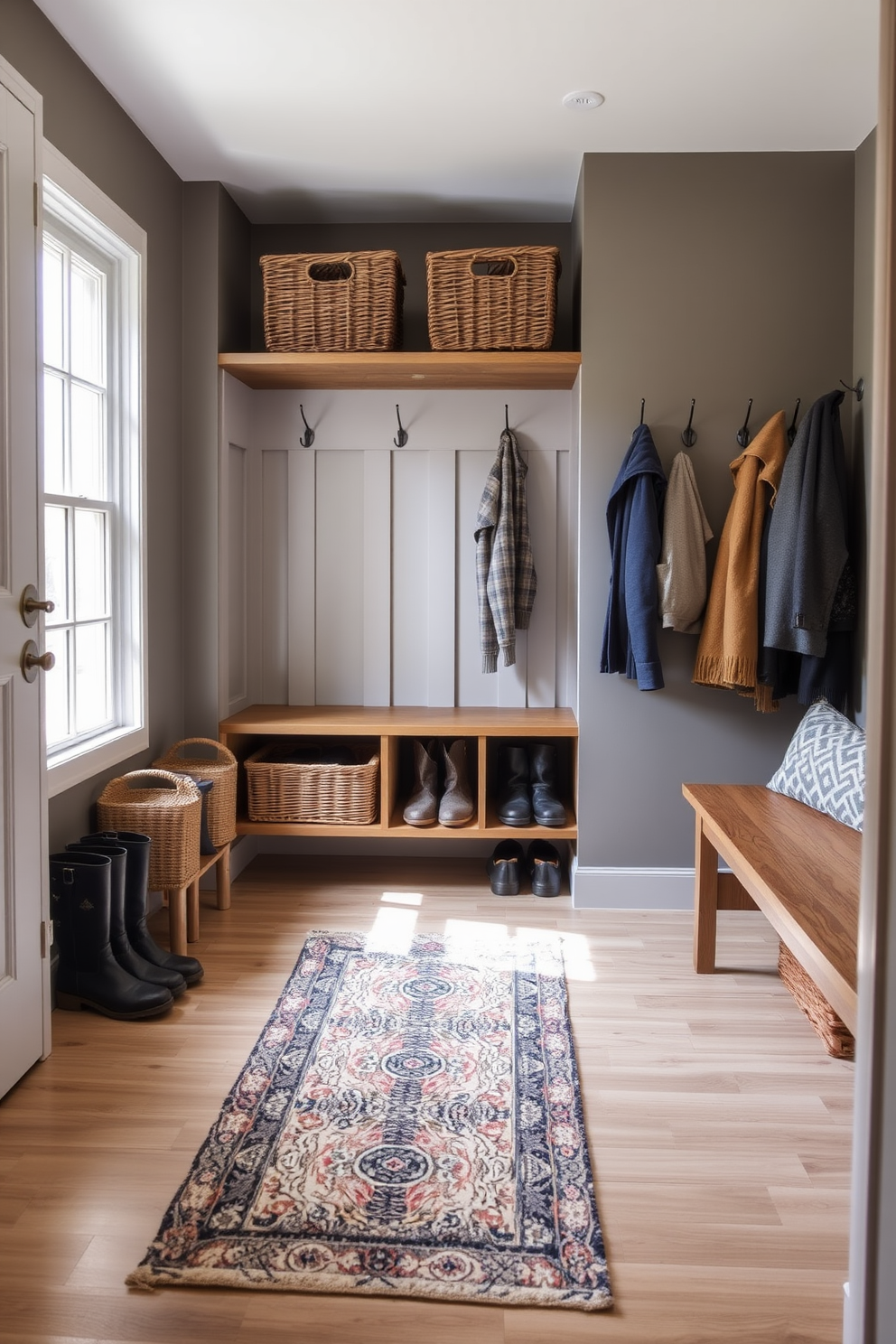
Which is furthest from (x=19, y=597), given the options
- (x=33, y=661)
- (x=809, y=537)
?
(x=809, y=537)

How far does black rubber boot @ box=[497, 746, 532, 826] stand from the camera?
3650 mm

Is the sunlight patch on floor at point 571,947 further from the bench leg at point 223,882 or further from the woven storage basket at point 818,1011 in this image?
the bench leg at point 223,882

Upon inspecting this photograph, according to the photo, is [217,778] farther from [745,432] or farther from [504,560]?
[745,432]

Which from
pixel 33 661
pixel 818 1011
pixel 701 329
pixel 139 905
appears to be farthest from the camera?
pixel 701 329

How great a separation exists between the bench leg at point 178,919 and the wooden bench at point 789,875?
4.84 ft

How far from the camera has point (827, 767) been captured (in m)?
2.66

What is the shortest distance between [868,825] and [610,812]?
2.19 meters

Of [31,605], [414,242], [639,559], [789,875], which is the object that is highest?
[414,242]

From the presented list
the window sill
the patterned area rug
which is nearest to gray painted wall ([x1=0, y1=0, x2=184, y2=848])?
the window sill

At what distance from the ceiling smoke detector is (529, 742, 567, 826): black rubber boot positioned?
213cm

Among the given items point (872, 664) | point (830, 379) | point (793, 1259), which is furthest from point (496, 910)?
point (872, 664)

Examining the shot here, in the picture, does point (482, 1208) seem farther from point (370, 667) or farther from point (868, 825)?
point (370, 667)

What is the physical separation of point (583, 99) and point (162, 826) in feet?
7.88

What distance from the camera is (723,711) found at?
3.51m
